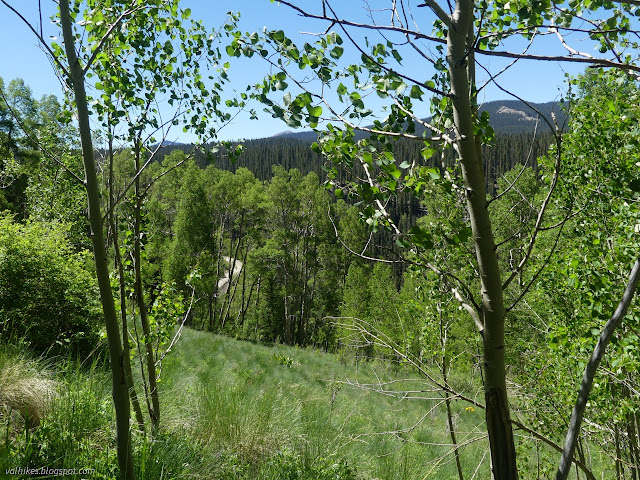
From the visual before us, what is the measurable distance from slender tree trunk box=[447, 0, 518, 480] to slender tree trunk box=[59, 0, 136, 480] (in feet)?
5.16

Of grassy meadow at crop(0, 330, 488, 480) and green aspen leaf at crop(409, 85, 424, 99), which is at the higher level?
green aspen leaf at crop(409, 85, 424, 99)

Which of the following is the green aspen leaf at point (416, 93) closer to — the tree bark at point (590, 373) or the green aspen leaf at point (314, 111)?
the green aspen leaf at point (314, 111)

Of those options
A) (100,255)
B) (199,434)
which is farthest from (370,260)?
(100,255)

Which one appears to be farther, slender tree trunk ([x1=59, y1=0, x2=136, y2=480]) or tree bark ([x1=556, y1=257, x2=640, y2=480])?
slender tree trunk ([x1=59, y1=0, x2=136, y2=480])

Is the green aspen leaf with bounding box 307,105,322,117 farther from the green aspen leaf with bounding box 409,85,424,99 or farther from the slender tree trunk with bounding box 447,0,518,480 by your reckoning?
the slender tree trunk with bounding box 447,0,518,480

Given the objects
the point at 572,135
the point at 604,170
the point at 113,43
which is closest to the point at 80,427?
the point at 113,43

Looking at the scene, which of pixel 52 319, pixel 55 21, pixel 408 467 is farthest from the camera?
pixel 52 319

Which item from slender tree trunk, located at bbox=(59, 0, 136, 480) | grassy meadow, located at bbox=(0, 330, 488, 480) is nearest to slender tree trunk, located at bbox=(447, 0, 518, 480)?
grassy meadow, located at bbox=(0, 330, 488, 480)

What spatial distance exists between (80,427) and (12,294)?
3.16 metres

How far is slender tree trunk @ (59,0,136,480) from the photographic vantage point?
184 cm

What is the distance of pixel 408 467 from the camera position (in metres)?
4.55

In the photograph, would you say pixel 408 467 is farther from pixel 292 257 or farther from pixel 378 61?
pixel 292 257

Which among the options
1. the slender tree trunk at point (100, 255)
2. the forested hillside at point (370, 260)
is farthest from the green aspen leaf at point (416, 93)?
the slender tree trunk at point (100, 255)

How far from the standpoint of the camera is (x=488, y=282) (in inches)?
47.3
